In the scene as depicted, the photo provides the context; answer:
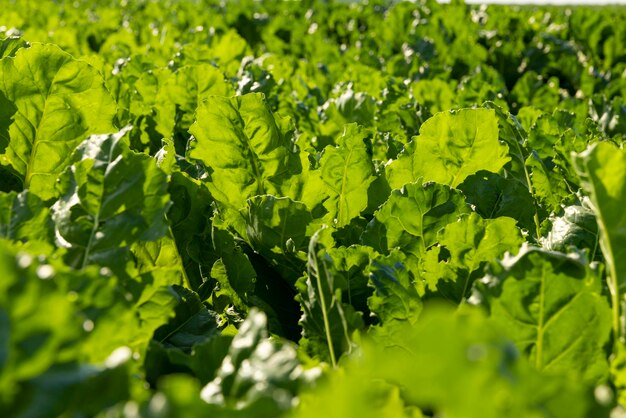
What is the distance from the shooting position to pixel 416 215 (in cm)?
173

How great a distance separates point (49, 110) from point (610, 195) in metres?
1.32

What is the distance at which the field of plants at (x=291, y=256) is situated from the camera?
81 centimetres

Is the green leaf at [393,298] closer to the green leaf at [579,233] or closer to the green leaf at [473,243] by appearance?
the green leaf at [473,243]

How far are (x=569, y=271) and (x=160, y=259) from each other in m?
0.89

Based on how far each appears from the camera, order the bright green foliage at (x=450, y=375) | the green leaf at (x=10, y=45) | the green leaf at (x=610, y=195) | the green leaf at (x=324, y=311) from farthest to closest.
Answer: the green leaf at (x=10, y=45) < the green leaf at (x=324, y=311) < the green leaf at (x=610, y=195) < the bright green foliage at (x=450, y=375)

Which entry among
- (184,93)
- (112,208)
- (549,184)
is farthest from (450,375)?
(184,93)

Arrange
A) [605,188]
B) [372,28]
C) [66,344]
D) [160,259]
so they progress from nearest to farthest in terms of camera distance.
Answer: [66,344], [605,188], [160,259], [372,28]

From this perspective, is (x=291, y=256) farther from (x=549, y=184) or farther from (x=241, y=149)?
(x=549, y=184)

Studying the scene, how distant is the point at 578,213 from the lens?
1683 mm

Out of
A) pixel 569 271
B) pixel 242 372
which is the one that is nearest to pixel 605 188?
pixel 569 271

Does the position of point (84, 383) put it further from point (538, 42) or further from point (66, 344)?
point (538, 42)

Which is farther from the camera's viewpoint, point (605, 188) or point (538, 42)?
point (538, 42)

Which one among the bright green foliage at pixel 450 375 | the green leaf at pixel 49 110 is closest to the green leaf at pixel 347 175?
the green leaf at pixel 49 110

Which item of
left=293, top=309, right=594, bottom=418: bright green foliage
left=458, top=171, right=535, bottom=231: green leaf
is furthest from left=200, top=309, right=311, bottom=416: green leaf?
left=458, top=171, right=535, bottom=231: green leaf
